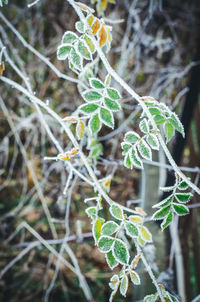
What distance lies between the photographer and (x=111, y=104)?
0.64m

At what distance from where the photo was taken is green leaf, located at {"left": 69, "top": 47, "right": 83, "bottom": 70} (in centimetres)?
66

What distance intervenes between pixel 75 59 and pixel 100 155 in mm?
981

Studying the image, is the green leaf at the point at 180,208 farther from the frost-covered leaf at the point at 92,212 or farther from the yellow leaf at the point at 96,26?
the yellow leaf at the point at 96,26

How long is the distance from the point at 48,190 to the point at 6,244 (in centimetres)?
60

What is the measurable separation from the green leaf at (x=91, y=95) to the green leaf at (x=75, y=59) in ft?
0.25

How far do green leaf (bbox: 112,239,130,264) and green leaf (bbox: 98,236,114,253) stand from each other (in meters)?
0.01

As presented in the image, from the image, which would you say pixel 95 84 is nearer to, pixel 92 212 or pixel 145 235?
pixel 92 212

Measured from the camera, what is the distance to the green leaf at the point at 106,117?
25.0 inches

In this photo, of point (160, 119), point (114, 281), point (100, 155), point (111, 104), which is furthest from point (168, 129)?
point (100, 155)

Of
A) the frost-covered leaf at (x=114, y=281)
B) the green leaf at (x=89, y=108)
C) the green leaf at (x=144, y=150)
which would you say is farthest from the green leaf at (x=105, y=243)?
the green leaf at (x=89, y=108)

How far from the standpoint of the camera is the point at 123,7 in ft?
6.59

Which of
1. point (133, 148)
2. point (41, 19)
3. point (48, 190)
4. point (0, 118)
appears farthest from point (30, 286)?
point (41, 19)

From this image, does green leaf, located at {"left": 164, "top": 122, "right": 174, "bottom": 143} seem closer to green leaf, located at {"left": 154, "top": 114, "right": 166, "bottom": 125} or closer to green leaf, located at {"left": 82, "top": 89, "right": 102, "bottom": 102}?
green leaf, located at {"left": 154, "top": 114, "right": 166, "bottom": 125}

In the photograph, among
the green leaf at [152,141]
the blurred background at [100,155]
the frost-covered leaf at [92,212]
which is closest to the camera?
the green leaf at [152,141]
